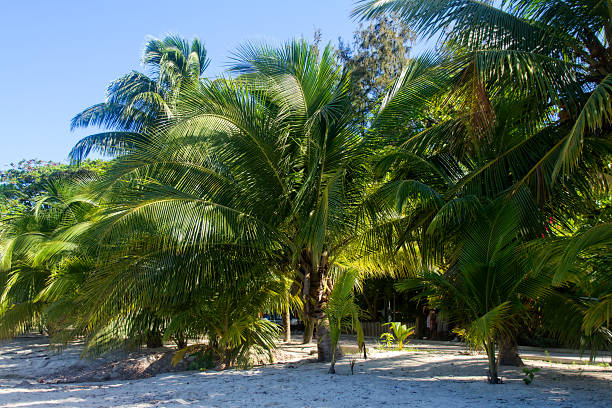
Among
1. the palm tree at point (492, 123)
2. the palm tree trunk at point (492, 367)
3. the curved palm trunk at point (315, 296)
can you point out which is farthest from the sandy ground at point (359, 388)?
the palm tree at point (492, 123)

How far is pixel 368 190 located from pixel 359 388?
3.81 m

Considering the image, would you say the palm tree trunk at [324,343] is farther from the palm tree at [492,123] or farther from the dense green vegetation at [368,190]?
the palm tree at [492,123]

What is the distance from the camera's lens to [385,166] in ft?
28.2

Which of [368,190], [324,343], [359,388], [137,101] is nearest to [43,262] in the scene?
[137,101]

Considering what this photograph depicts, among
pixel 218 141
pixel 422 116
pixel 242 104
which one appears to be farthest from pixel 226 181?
pixel 422 116

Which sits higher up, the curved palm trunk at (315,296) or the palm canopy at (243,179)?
the palm canopy at (243,179)

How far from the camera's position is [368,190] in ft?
31.2

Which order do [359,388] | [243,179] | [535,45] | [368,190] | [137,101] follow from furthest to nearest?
[137,101] → [368,190] → [243,179] → [535,45] → [359,388]

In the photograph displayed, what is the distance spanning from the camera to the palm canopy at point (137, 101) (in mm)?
17219

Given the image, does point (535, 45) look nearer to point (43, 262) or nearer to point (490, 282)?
point (490, 282)

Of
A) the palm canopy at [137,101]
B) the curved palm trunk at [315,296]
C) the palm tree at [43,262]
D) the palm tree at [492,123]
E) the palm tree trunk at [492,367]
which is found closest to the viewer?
Answer: the palm tree trunk at [492,367]

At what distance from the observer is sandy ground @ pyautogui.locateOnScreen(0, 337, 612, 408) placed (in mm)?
6094

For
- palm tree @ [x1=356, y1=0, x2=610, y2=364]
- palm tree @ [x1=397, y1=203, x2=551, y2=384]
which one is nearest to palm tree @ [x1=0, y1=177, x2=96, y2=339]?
palm tree @ [x1=356, y1=0, x2=610, y2=364]

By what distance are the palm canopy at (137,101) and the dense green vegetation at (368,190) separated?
7992 mm
